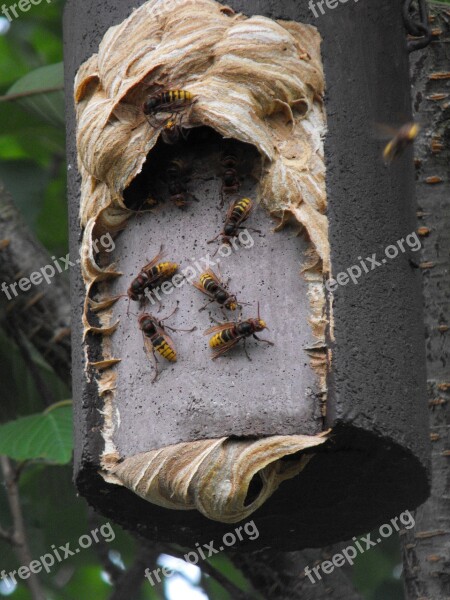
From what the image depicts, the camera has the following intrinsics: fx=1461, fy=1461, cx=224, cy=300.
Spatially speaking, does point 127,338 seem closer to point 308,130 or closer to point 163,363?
point 163,363

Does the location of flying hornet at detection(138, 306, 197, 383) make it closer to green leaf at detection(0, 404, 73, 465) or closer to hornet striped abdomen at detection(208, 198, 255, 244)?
hornet striped abdomen at detection(208, 198, 255, 244)

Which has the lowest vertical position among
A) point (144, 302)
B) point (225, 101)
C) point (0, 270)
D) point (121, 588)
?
point (121, 588)

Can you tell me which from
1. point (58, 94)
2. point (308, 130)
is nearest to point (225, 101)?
point (308, 130)

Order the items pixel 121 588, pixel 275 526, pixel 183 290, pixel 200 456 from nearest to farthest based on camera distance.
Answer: pixel 200 456
pixel 183 290
pixel 275 526
pixel 121 588
